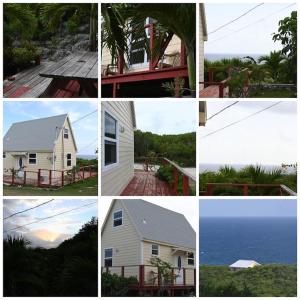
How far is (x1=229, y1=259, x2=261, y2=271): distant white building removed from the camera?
4.47 metres

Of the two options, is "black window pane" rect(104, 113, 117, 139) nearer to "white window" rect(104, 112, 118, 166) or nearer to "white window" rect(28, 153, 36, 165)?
"white window" rect(104, 112, 118, 166)

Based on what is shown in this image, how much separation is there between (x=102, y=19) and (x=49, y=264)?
2.18m

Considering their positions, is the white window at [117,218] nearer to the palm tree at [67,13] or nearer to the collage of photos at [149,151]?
the collage of photos at [149,151]

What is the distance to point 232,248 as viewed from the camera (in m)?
4.52

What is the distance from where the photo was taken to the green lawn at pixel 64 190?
448cm

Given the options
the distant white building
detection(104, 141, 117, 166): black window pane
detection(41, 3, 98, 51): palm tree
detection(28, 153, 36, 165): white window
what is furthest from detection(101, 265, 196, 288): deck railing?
detection(41, 3, 98, 51): palm tree

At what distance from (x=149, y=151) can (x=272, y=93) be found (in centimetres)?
117

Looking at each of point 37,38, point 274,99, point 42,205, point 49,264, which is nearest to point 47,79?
point 37,38

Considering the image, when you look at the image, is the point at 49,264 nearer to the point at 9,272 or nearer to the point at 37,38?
the point at 9,272

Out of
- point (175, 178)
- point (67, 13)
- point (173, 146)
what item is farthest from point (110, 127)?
point (67, 13)

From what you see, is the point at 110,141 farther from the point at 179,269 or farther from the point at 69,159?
the point at 179,269

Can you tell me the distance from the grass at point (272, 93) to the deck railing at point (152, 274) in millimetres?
1591

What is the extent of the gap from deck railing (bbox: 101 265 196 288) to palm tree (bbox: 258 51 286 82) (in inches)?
72.0

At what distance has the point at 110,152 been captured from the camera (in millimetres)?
4488
